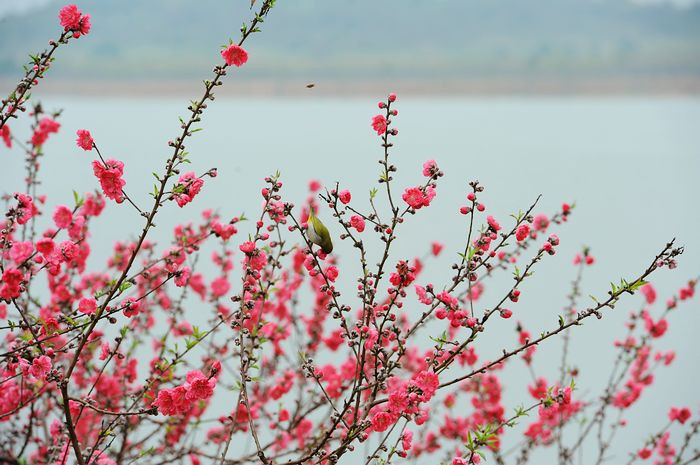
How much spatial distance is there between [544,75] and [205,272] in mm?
4997

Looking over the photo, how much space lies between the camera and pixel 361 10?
8430 mm

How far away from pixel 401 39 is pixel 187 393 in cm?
806

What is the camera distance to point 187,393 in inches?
38.2

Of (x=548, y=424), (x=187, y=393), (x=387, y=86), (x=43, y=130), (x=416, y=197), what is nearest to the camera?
(x=187, y=393)

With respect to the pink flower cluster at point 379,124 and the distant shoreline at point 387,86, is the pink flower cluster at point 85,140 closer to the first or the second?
the pink flower cluster at point 379,124

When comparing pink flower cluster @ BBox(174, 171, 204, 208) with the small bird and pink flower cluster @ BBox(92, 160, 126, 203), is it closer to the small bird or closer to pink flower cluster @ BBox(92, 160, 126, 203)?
pink flower cluster @ BBox(92, 160, 126, 203)

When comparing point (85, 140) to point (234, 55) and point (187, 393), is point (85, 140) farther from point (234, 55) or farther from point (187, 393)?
point (187, 393)

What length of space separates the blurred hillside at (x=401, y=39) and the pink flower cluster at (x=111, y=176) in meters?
4.66

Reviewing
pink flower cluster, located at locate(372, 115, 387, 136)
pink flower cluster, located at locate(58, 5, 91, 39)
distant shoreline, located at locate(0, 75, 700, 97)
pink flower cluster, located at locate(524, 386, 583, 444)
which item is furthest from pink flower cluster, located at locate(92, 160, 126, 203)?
distant shoreline, located at locate(0, 75, 700, 97)

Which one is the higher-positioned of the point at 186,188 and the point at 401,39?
the point at 401,39

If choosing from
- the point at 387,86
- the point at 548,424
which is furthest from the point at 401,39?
the point at 548,424

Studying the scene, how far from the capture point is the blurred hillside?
261 inches

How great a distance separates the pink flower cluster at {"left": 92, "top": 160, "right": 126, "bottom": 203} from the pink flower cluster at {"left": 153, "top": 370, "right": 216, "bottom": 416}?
31 cm

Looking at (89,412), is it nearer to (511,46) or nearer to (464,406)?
(464,406)
